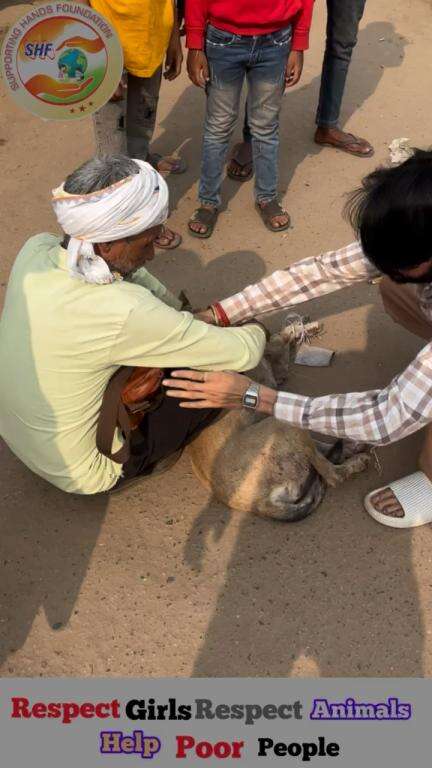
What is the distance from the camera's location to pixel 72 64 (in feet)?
11.0

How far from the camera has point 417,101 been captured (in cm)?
604

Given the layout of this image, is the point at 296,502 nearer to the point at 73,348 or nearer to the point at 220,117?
the point at 73,348

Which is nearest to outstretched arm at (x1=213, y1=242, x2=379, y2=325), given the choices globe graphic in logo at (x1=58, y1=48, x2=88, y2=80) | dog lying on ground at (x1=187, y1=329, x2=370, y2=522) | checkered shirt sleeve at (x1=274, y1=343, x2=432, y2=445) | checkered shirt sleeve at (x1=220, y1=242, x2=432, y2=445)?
checkered shirt sleeve at (x1=220, y1=242, x2=432, y2=445)

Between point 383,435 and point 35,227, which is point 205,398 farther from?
point 35,227

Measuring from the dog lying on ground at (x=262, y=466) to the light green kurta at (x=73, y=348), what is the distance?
1.18ft

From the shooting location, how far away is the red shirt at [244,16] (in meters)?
3.74

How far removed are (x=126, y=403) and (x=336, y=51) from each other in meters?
3.61

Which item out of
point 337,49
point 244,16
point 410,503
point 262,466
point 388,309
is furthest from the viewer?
point 337,49

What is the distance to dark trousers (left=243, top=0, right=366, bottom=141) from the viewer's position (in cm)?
480

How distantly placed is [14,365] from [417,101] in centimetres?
498

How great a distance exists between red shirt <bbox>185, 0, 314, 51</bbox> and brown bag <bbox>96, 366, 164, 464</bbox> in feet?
7.38

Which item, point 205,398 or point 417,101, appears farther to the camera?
point 417,101

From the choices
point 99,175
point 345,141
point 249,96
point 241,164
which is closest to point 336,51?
point 345,141

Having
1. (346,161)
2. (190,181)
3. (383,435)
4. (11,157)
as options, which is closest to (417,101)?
(346,161)
